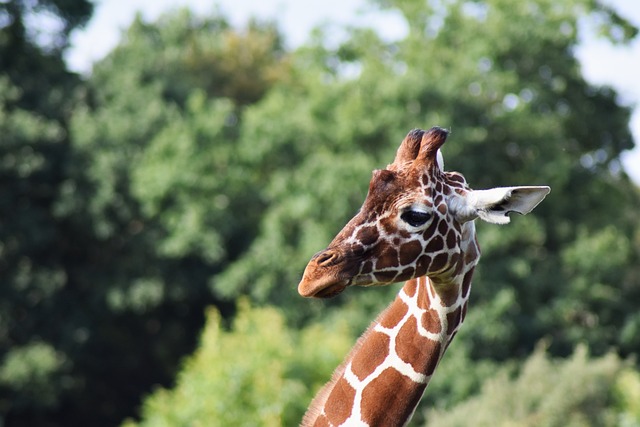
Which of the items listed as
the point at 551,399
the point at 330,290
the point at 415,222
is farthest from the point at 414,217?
the point at 551,399

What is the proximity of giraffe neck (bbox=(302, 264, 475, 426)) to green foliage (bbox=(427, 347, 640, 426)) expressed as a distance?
13.6 meters

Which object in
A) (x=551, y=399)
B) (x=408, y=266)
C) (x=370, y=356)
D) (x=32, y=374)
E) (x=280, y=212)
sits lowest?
(x=370, y=356)

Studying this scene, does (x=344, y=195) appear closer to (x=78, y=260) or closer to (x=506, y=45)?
(x=506, y=45)

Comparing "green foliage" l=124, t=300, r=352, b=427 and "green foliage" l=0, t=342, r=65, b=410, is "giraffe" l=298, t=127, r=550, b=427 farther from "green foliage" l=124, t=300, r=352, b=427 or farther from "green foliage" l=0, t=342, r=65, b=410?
"green foliage" l=0, t=342, r=65, b=410

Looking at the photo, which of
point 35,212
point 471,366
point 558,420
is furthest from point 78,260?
point 558,420

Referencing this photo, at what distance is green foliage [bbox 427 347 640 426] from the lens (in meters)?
19.4

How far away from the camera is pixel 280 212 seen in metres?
26.3

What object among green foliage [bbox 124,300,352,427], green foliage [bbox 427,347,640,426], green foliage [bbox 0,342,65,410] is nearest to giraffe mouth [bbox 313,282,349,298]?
green foliage [bbox 427,347,640,426]

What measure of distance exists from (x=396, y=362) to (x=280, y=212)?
827 inches

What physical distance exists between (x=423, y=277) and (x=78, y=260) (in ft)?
85.3

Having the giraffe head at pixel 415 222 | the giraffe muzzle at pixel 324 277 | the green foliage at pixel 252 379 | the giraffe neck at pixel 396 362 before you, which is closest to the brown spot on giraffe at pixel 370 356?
the giraffe neck at pixel 396 362

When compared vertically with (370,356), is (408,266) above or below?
above

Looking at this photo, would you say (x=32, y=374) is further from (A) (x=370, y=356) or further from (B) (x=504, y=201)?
(B) (x=504, y=201)

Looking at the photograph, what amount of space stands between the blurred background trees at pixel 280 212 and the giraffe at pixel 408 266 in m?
15.0
